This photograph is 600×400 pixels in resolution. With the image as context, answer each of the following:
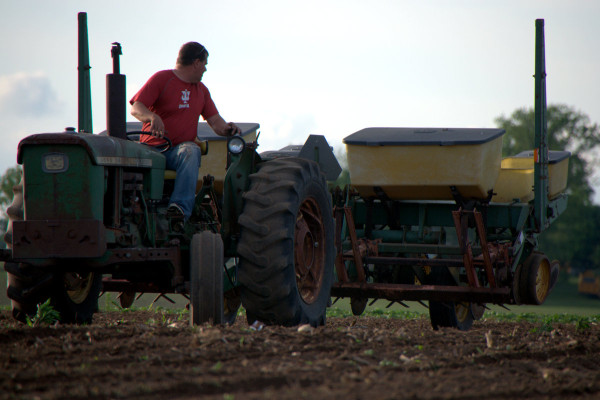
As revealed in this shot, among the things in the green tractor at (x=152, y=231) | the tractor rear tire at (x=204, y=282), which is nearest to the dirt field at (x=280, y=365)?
the tractor rear tire at (x=204, y=282)

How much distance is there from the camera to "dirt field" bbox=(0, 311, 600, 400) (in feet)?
11.8

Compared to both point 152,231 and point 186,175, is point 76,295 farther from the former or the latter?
point 186,175

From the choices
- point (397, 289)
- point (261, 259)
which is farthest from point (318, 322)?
point (397, 289)

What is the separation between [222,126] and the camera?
6602 millimetres

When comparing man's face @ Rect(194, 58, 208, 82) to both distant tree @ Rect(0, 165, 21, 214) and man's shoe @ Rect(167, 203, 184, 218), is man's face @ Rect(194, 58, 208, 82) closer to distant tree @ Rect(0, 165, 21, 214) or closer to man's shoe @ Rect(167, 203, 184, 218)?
man's shoe @ Rect(167, 203, 184, 218)

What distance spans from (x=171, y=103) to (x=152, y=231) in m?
1.11

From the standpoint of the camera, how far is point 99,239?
5070 mm

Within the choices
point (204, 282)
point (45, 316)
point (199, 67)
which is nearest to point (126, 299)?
point (45, 316)

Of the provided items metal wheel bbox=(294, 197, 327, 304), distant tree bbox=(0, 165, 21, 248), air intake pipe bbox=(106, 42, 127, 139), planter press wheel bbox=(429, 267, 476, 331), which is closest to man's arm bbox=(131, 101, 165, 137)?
air intake pipe bbox=(106, 42, 127, 139)

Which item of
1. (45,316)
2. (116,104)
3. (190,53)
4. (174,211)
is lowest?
(45,316)

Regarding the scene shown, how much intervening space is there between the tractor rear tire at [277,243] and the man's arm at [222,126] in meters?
0.53

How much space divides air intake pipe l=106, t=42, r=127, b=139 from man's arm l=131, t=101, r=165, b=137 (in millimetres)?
101

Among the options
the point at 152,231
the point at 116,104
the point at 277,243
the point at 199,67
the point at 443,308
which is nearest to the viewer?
the point at 277,243

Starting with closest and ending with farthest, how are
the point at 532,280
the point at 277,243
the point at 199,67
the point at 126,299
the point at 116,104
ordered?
the point at 277,243 → the point at 116,104 → the point at 199,67 → the point at 126,299 → the point at 532,280
